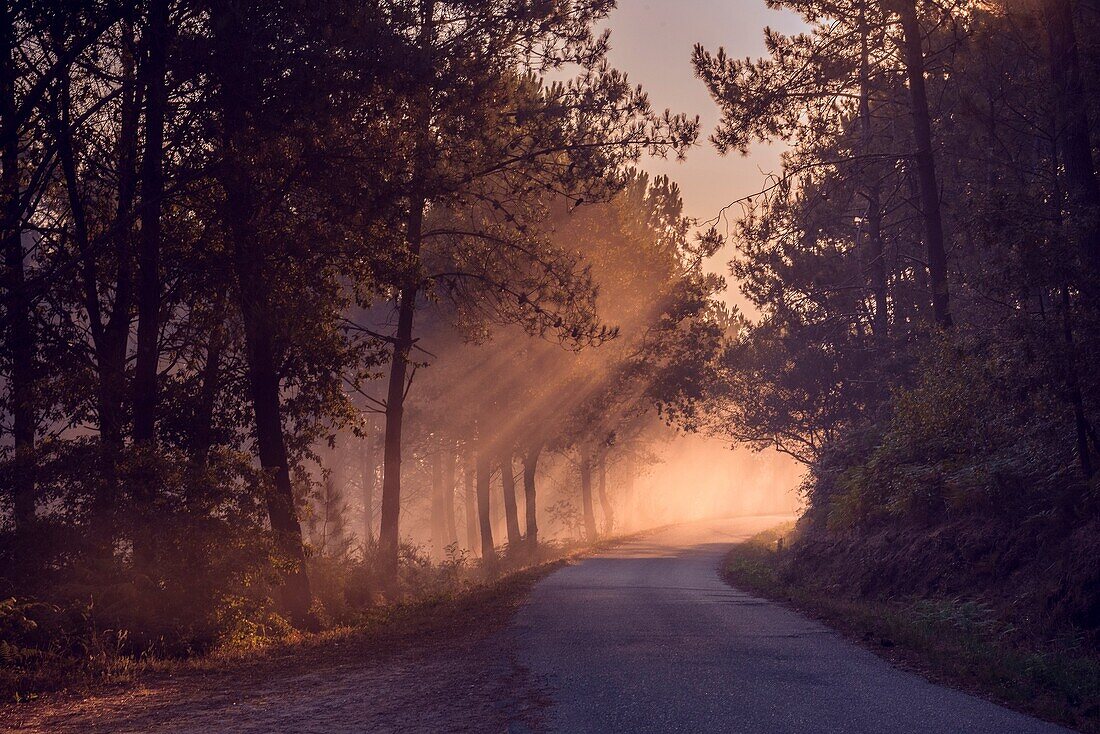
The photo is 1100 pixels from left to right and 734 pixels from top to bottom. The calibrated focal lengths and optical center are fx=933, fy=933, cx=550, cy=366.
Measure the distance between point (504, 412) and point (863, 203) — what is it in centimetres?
1614

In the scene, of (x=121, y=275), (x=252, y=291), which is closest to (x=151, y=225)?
(x=121, y=275)

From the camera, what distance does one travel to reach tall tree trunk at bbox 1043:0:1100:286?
1313cm

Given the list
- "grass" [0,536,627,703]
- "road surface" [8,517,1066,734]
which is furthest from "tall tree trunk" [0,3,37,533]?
"road surface" [8,517,1066,734]

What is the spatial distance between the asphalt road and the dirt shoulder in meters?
0.54

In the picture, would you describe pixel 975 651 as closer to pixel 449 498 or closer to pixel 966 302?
→ pixel 966 302

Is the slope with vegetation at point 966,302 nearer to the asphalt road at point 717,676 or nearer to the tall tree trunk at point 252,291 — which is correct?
the asphalt road at point 717,676

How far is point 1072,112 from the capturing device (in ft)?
46.3

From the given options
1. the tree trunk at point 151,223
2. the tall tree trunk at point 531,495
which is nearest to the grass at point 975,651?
the tree trunk at point 151,223

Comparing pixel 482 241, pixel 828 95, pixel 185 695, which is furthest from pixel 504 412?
pixel 185 695

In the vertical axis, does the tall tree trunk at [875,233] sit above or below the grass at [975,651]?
above

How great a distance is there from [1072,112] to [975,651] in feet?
28.1

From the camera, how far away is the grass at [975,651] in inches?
325

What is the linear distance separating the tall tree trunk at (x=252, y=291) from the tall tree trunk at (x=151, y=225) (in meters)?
0.87

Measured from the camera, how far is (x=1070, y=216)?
13.2m
